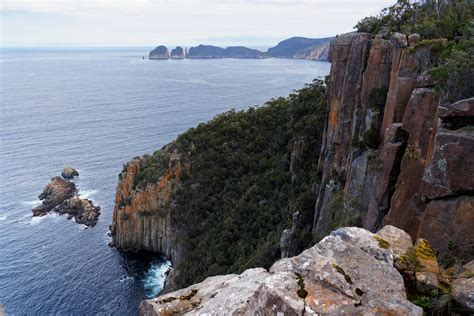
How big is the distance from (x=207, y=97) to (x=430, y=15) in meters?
141

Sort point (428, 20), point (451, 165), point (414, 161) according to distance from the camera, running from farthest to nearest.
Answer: point (428, 20)
point (414, 161)
point (451, 165)

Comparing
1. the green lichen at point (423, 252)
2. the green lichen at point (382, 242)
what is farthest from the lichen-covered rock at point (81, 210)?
the green lichen at point (423, 252)

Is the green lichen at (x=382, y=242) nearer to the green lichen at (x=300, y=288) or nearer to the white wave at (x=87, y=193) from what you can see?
the green lichen at (x=300, y=288)

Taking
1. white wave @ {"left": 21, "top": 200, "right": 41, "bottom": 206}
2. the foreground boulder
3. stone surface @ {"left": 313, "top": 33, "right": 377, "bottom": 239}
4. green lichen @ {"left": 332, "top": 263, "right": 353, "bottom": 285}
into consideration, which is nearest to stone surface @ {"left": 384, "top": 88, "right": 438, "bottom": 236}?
the foreground boulder

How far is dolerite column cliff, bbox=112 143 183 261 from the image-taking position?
8231 centimetres

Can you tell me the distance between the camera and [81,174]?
11000 cm

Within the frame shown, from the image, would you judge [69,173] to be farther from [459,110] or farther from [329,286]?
[329,286]

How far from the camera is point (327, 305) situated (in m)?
12.1

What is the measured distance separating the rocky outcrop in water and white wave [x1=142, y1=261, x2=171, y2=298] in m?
20.5

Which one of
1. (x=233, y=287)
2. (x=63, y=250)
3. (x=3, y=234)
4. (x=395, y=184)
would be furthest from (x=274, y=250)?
(x=3, y=234)

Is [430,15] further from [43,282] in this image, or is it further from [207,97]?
[207,97]

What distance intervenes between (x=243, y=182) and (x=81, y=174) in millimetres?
55627

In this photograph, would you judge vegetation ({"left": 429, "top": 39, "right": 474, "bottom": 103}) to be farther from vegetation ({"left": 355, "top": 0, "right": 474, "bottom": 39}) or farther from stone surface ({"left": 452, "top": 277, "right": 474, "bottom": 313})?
stone surface ({"left": 452, "top": 277, "right": 474, "bottom": 313})

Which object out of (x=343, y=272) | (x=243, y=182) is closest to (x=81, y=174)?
(x=243, y=182)
